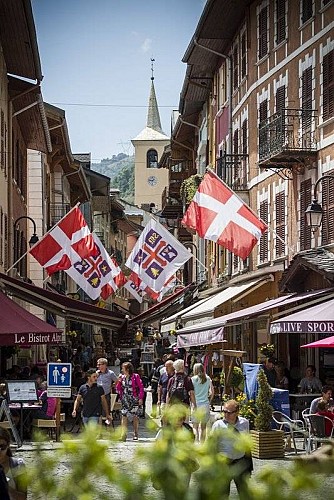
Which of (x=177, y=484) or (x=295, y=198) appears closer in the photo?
(x=177, y=484)

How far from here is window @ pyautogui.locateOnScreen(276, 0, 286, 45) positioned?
30312mm

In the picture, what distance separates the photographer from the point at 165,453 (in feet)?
11.7

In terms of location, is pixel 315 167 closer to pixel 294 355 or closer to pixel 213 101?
pixel 294 355

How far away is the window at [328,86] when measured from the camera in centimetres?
2512

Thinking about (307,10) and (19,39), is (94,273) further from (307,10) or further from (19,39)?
(307,10)

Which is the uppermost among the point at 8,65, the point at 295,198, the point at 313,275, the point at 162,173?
the point at 162,173

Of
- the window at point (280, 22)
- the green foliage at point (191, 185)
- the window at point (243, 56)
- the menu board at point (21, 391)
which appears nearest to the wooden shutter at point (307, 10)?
the window at point (280, 22)

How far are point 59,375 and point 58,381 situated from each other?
148 millimetres

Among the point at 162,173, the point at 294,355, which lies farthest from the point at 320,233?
the point at 162,173

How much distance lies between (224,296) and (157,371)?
11.5ft

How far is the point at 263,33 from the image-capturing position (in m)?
32.7

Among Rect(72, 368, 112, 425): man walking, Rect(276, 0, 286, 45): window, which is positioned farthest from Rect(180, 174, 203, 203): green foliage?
Rect(72, 368, 112, 425): man walking

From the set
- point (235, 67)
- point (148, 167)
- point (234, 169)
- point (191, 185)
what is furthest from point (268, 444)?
point (148, 167)

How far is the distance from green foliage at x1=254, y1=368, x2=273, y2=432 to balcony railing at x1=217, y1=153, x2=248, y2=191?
633 inches
